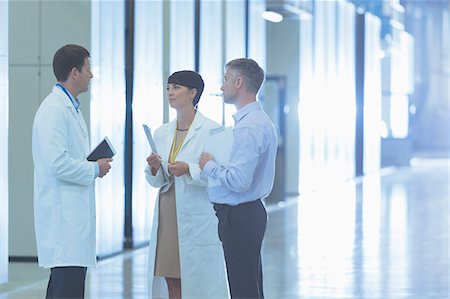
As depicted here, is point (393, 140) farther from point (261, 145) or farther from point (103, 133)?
point (261, 145)

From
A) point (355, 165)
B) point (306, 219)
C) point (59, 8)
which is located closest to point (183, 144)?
point (59, 8)

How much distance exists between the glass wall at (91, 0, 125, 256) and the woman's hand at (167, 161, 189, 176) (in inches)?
200

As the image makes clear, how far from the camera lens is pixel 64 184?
5.50 metres

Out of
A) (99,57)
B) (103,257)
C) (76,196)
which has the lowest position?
(103,257)

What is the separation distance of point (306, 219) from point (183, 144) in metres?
9.97

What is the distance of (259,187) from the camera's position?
5.64 meters

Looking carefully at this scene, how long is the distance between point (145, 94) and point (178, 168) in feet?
22.3

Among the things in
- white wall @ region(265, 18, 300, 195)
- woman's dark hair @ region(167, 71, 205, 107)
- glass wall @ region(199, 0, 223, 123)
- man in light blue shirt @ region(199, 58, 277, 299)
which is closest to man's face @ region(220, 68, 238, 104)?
man in light blue shirt @ region(199, 58, 277, 299)

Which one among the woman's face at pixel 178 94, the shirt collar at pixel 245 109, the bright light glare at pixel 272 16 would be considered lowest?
the shirt collar at pixel 245 109

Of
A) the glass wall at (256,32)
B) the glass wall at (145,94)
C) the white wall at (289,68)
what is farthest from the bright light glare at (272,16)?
the glass wall at (145,94)

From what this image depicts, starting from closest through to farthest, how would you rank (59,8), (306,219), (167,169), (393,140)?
(167,169) → (59,8) → (306,219) → (393,140)

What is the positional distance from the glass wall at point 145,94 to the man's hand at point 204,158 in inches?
264

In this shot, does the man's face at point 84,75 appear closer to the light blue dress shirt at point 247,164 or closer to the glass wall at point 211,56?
the light blue dress shirt at point 247,164

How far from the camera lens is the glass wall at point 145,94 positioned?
12438 millimetres
